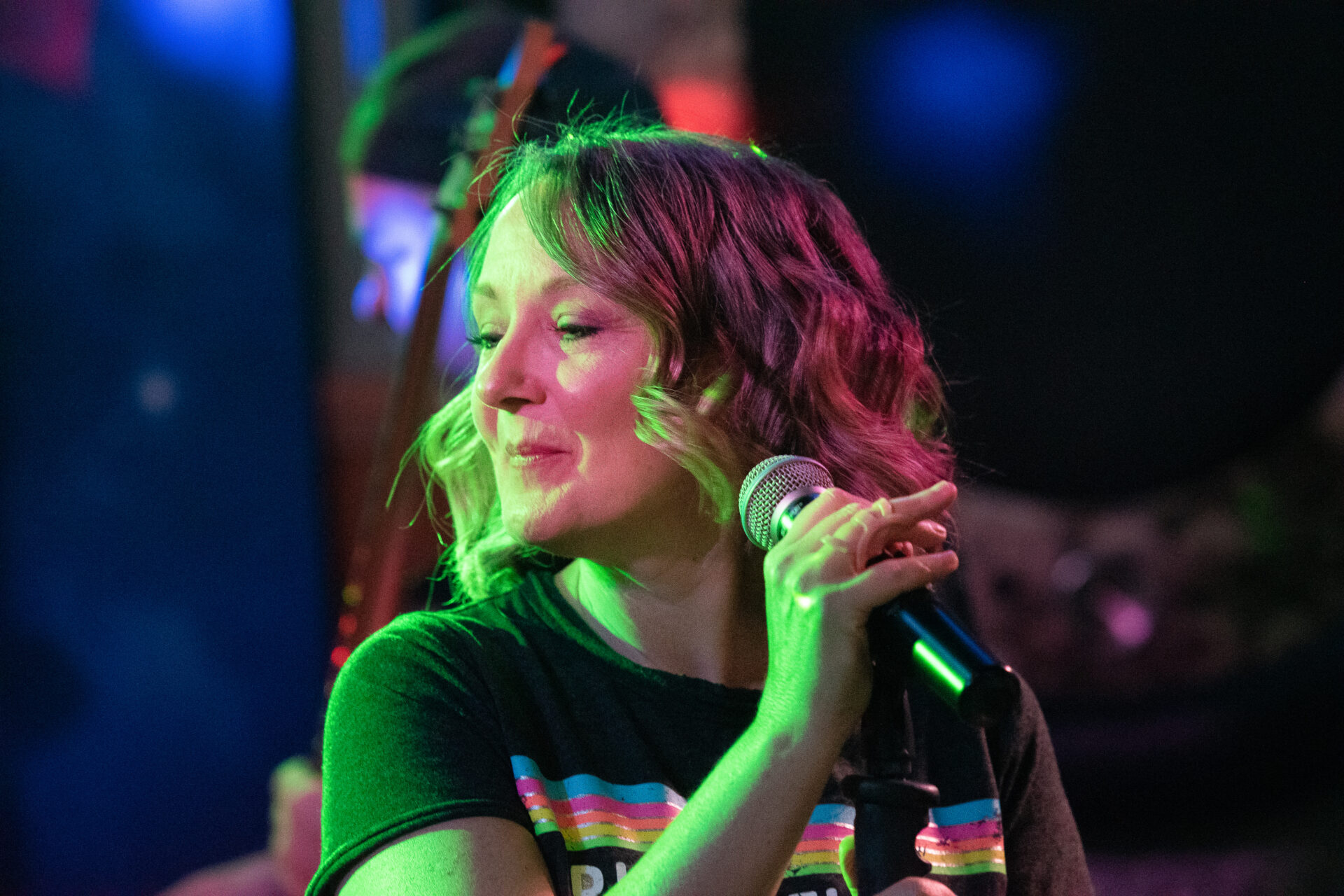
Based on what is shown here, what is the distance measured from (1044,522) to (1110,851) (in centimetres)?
126

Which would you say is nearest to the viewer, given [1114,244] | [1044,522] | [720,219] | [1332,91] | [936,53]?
[720,219]

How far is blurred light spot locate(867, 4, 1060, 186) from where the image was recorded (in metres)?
2.89

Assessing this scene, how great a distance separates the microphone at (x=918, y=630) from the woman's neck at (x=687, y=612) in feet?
0.76

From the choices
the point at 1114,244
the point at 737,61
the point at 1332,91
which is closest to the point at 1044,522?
the point at 1114,244

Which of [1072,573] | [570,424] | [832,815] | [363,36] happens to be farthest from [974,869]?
[363,36]

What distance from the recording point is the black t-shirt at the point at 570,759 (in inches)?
34.4

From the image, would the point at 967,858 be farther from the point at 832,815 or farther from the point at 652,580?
the point at 652,580

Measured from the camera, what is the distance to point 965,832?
1.04 metres

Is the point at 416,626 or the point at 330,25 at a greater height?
the point at 330,25

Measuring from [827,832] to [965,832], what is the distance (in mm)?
154

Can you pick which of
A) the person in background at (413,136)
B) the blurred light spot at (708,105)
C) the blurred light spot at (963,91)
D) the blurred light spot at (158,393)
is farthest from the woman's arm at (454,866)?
the blurred light spot at (708,105)

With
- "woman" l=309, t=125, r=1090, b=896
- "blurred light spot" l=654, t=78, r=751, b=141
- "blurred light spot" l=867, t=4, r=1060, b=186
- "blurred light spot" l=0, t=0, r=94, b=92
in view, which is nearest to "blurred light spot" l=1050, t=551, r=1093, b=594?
"blurred light spot" l=867, t=4, r=1060, b=186

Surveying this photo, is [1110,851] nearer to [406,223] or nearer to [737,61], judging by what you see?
[406,223]

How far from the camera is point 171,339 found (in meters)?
2.98
